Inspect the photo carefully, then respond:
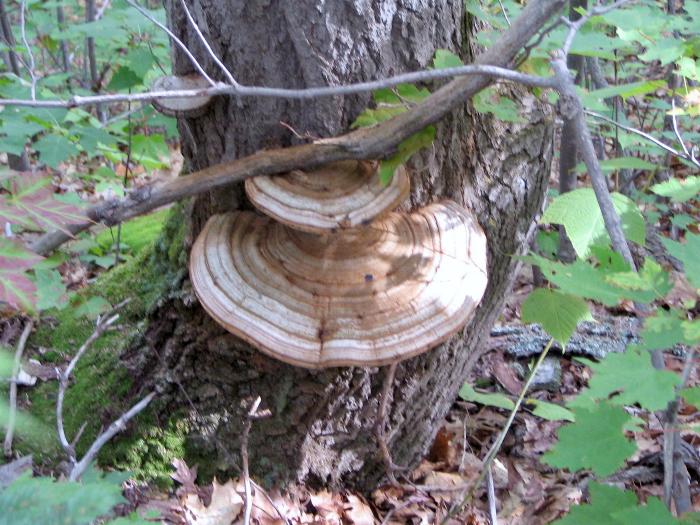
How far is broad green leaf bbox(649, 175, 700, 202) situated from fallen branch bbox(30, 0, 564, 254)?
90 centimetres

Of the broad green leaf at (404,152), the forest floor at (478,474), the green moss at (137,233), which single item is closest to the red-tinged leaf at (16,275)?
the broad green leaf at (404,152)

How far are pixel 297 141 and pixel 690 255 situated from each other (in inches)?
54.3

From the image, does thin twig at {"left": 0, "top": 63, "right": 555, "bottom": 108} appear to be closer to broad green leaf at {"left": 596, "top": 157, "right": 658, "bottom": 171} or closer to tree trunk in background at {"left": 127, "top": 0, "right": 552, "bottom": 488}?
tree trunk in background at {"left": 127, "top": 0, "right": 552, "bottom": 488}

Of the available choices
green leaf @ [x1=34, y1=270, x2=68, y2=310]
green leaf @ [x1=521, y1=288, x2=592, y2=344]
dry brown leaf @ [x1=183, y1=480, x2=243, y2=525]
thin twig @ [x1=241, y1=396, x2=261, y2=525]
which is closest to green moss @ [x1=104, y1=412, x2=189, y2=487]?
dry brown leaf @ [x1=183, y1=480, x2=243, y2=525]

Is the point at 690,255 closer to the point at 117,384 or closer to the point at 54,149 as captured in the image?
the point at 117,384

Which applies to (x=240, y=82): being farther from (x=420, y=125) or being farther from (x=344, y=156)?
(x=420, y=125)

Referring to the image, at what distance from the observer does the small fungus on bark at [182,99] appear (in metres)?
2.25

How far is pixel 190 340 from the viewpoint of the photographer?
269 centimetres

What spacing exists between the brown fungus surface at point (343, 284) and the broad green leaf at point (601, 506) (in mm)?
677

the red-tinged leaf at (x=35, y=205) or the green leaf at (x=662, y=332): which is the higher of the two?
the green leaf at (x=662, y=332)

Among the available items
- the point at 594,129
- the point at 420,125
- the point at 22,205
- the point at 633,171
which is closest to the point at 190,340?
the point at 22,205

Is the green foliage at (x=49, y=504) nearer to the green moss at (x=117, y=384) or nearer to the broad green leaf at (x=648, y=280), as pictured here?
the broad green leaf at (x=648, y=280)

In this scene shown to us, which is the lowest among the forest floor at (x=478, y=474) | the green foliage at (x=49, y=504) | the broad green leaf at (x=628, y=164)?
the forest floor at (x=478, y=474)

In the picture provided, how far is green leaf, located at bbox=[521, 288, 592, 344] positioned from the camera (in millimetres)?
2469
